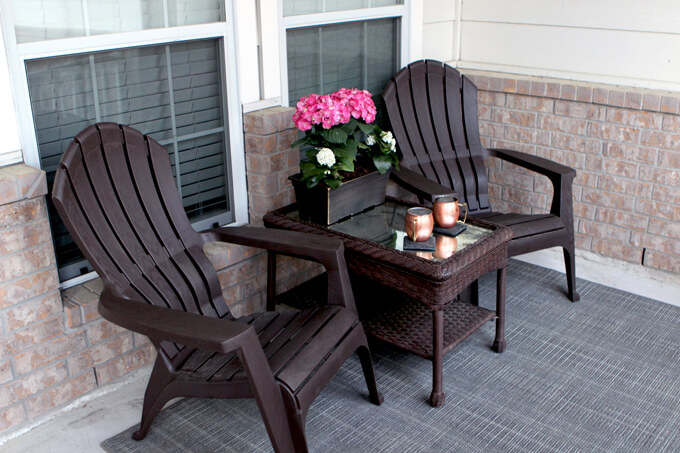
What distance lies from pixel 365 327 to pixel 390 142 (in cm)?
74

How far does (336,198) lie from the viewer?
2.77 meters

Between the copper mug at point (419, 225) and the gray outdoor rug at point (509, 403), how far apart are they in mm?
564

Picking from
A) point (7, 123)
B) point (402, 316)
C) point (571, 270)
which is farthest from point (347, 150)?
point (571, 270)

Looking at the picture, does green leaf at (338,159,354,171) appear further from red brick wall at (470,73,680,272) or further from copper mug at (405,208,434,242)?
red brick wall at (470,73,680,272)

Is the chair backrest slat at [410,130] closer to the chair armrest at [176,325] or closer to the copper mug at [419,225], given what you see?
the copper mug at [419,225]

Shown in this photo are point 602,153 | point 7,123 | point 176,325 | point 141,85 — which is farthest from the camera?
point 602,153

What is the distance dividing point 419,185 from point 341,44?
0.81 m

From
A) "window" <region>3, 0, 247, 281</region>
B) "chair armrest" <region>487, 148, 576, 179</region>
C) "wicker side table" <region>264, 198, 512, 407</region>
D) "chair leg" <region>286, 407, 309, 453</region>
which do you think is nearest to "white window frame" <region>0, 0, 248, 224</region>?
"window" <region>3, 0, 247, 281</region>

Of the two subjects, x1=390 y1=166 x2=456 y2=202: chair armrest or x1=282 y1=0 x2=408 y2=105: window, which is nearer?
x1=390 y1=166 x2=456 y2=202: chair armrest

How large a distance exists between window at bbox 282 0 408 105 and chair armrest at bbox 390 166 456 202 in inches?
21.6

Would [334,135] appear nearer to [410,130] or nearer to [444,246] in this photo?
[444,246]

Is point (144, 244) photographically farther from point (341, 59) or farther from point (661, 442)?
point (661, 442)

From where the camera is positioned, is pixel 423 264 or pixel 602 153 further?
pixel 602 153

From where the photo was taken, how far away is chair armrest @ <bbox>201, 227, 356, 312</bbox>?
240cm
